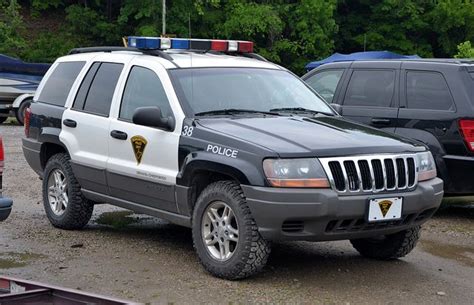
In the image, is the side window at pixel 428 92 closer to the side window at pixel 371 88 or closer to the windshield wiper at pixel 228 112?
the side window at pixel 371 88

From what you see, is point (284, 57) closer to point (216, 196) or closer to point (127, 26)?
point (127, 26)

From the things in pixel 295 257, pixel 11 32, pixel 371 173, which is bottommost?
pixel 11 32

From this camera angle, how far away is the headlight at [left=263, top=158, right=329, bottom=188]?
213 inches

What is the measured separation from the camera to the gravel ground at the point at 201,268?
560cm

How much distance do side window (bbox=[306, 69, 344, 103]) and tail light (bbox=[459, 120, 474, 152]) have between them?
6.04 feet

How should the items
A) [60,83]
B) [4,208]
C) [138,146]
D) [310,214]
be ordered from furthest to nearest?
1. [60,83]
2. [138,146]
3. [4,208]
4. [310,214]

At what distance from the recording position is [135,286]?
5746 millimetres

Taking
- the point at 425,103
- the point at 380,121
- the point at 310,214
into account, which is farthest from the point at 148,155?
the point at 425,103

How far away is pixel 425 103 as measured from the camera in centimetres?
846

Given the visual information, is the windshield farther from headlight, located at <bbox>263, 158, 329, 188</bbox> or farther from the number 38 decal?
headlight, located at <bbox>263, 158, 329, 188</bbox>

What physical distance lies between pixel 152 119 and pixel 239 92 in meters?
0.88

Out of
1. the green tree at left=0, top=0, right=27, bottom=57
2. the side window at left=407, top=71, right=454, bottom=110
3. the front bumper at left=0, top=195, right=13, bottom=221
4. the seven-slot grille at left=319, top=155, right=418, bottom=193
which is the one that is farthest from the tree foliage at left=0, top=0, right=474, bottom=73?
the seven-slot grille at left=319, top=155, right=418, bottom=193

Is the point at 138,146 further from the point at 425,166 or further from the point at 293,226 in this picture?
the point at 425,166

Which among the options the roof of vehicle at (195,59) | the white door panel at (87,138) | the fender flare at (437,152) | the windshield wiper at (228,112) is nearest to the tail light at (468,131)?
the fender flare at (437,152)
